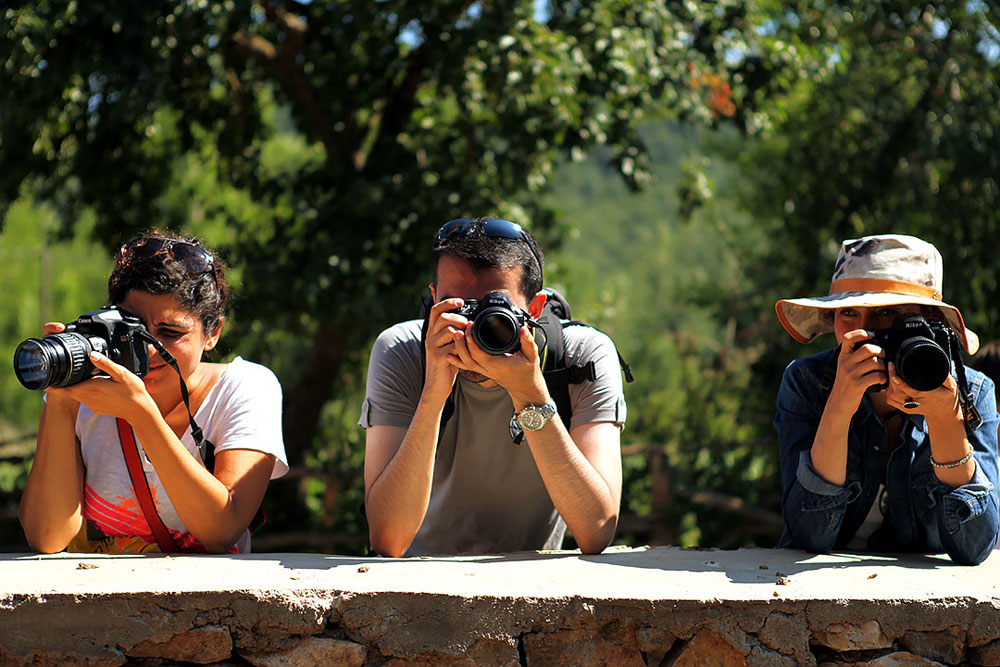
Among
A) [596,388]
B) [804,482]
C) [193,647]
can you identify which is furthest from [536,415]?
[193,647]

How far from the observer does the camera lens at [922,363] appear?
2.14 meters

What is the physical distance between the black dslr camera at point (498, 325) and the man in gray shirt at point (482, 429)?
2 cm

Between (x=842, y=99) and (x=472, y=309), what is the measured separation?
499cm

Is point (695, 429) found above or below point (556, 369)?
below

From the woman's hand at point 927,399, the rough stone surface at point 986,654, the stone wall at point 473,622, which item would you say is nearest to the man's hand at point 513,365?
the stone wall at point 473,622

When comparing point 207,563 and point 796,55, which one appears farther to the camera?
point 796,55

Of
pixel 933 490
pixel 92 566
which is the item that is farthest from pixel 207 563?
pixel 933 490

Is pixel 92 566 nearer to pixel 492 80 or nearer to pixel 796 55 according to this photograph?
pixel 492 80

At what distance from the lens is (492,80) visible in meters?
4.77

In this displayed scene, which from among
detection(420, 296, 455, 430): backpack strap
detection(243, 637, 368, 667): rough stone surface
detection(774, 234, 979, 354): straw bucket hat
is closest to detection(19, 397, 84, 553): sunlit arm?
detection(243, 637, 368, 667): rough stone surface

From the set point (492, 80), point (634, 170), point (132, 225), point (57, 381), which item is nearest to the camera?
point (57, 381)

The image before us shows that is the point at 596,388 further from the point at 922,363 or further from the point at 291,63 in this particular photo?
the point at 291,63

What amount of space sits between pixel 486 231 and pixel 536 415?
48 centimetres

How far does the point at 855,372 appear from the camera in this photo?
220 centimetres
